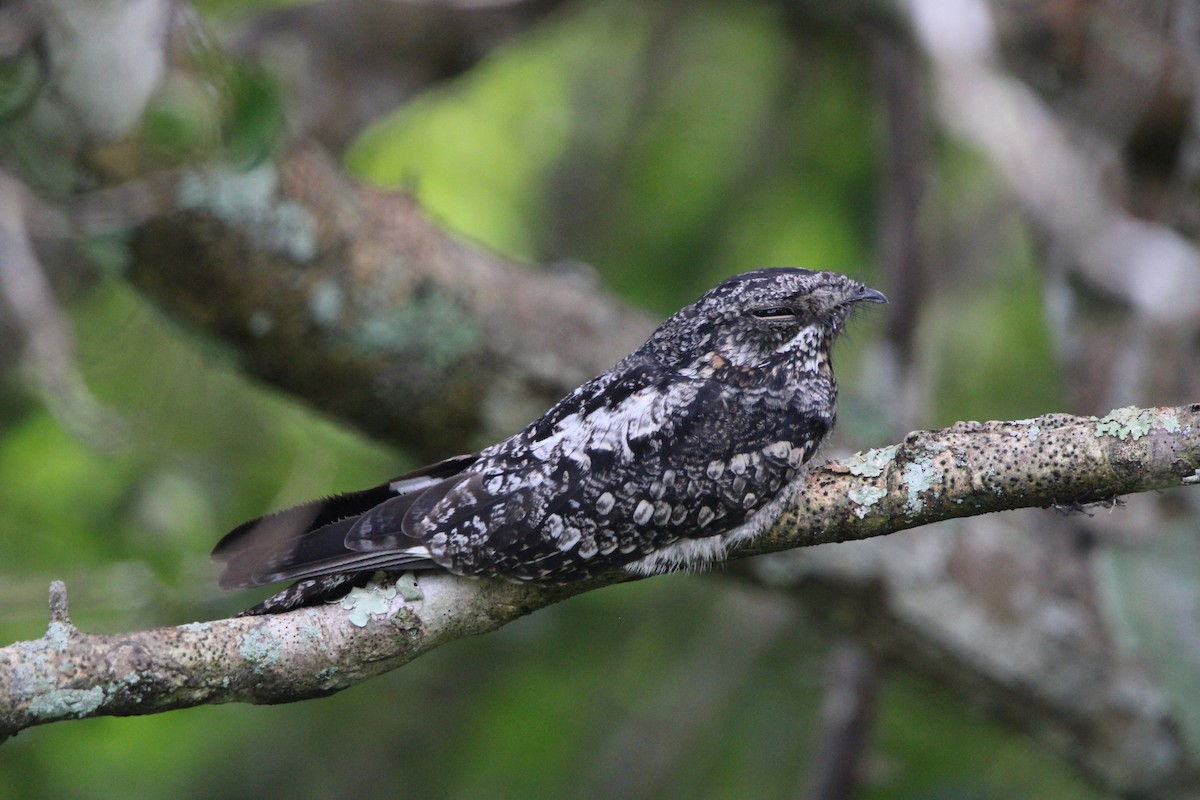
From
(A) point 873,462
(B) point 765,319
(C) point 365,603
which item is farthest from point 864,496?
(C) point 365,603

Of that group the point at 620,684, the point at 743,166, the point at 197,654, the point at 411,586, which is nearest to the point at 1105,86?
the point at 743,166

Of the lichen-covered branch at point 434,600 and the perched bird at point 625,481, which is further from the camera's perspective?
the perched bird at point 625,481

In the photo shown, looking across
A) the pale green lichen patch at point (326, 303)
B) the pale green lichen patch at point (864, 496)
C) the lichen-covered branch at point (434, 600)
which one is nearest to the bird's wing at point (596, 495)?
the lichen-covered branch at point (434, 600)

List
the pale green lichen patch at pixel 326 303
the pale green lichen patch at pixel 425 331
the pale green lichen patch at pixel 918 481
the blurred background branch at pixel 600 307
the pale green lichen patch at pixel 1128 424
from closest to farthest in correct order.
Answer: the pale green lichen patch at pixel 1128 424 < the pale green lichen patch at pixel 918 481 < the blurred background branch at pixel 600 307 < the pale green lichen patch at pixel 326 303 < the pale green lichen patch at pixel 425 331

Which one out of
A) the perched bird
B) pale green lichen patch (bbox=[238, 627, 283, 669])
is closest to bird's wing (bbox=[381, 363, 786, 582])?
the perched bird

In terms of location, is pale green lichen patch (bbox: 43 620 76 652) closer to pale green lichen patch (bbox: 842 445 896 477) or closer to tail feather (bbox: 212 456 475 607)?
tail feather (bbox: 212 456 475 607)

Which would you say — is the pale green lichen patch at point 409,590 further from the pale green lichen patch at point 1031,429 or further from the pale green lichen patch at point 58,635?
the pale green lichen patch at point 1031,429

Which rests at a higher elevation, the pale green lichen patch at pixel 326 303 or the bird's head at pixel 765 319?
the pale green lichen patch at pixel 326 303
